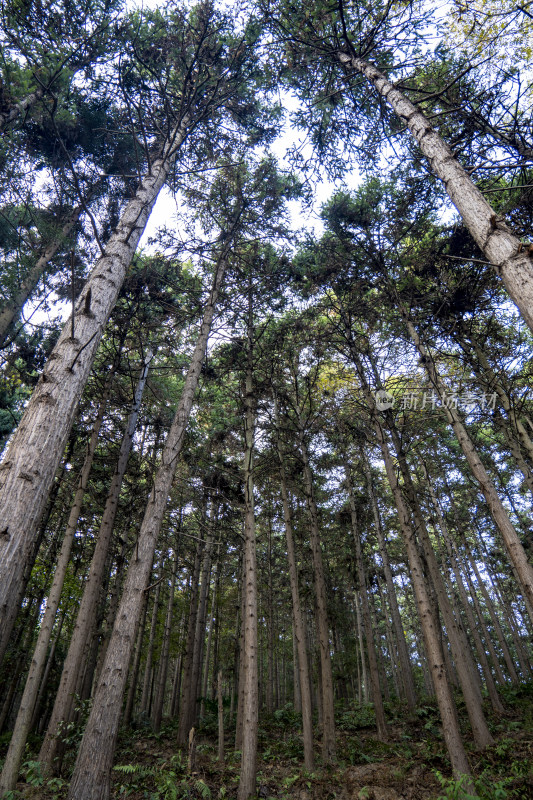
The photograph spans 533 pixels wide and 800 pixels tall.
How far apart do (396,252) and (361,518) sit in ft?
39.1

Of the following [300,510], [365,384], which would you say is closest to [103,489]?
[300,510]

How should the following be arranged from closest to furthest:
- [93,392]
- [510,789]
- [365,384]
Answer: [510,789], [365,384], [93,392]

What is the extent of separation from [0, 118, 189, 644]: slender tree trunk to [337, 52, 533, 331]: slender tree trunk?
4726 mm

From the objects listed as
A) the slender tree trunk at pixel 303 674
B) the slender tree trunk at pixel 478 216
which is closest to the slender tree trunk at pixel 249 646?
the slender tree trunk at pixel 303 674

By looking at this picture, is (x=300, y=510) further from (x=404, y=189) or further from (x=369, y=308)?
(x=404, y=189)

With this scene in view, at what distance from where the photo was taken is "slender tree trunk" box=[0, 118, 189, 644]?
2732mm

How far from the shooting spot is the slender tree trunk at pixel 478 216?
13.3 ft

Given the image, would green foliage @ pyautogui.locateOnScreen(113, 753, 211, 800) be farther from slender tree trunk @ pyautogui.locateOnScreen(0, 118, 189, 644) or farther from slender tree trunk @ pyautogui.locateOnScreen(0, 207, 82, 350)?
slender tree trunk @ pyautogui.locateOnScreen(0, 207, 82, 350)

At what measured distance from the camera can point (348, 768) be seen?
28.2ft

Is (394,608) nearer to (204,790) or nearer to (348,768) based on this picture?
(348,768)

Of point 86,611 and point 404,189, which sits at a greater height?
point 404,189

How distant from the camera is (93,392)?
10.3 m

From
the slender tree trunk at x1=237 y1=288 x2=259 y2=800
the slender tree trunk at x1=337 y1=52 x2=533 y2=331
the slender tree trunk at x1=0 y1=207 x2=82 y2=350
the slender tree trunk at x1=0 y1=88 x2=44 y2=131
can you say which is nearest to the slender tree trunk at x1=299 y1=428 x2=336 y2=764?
the slender tree trunk at x1=237 y1=288 x2=259 y2=800

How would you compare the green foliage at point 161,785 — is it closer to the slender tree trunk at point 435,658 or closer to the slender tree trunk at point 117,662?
the slender tree trunk at point 117,662
